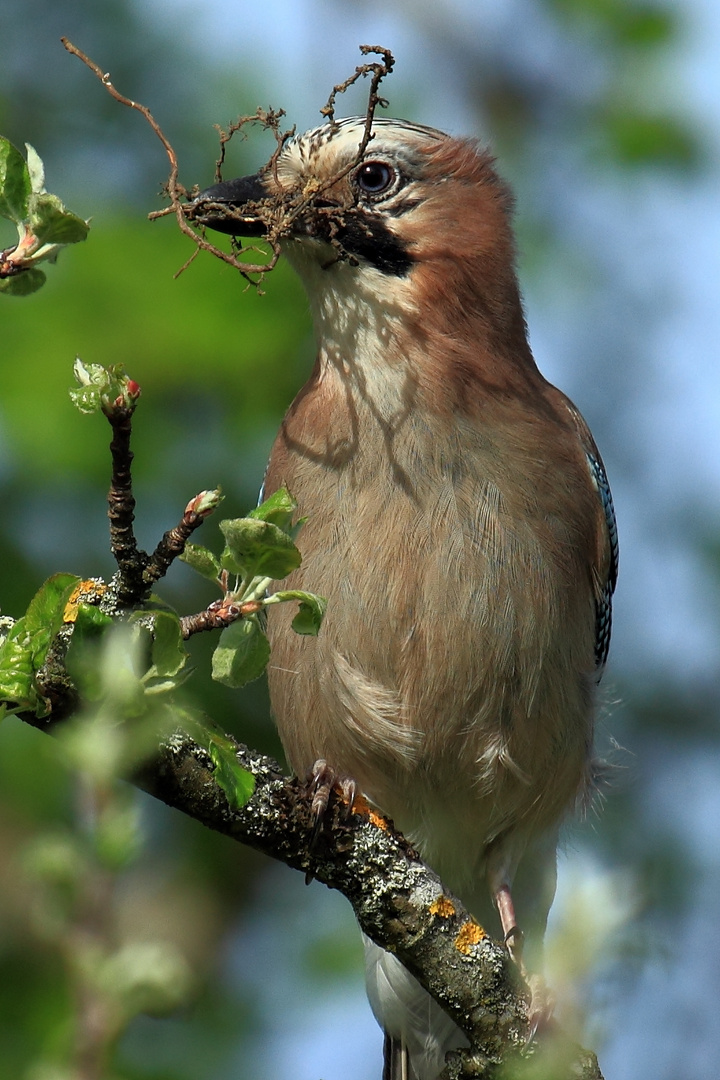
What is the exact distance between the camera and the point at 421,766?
5.46m

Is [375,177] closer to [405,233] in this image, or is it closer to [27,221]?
[405,233]

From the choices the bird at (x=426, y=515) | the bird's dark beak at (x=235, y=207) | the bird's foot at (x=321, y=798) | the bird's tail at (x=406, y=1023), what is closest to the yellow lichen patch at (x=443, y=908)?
the bird's foot at (x=321, y=798)

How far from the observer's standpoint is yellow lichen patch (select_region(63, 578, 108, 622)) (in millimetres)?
2730

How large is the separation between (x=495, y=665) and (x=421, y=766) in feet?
1.99

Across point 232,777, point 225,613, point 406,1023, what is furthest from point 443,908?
point 406,1023

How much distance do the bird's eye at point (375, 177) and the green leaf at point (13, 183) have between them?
335 cm

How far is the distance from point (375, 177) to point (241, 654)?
3623 millimetres

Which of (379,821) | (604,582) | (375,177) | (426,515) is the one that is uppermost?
(375,177)

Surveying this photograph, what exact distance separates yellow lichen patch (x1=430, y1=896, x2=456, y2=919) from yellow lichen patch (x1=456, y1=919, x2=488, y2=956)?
64 millimetres

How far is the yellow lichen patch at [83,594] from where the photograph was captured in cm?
273

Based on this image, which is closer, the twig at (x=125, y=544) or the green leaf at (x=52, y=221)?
the green leaf at (x=52, y=221)

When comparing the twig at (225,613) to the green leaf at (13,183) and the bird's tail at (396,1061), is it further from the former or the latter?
the bird's tail at (396,1061)

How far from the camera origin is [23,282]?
7.32 ft

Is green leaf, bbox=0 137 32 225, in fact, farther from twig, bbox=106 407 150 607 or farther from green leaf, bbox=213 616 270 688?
green leaf, bbox=213 616 270 688
